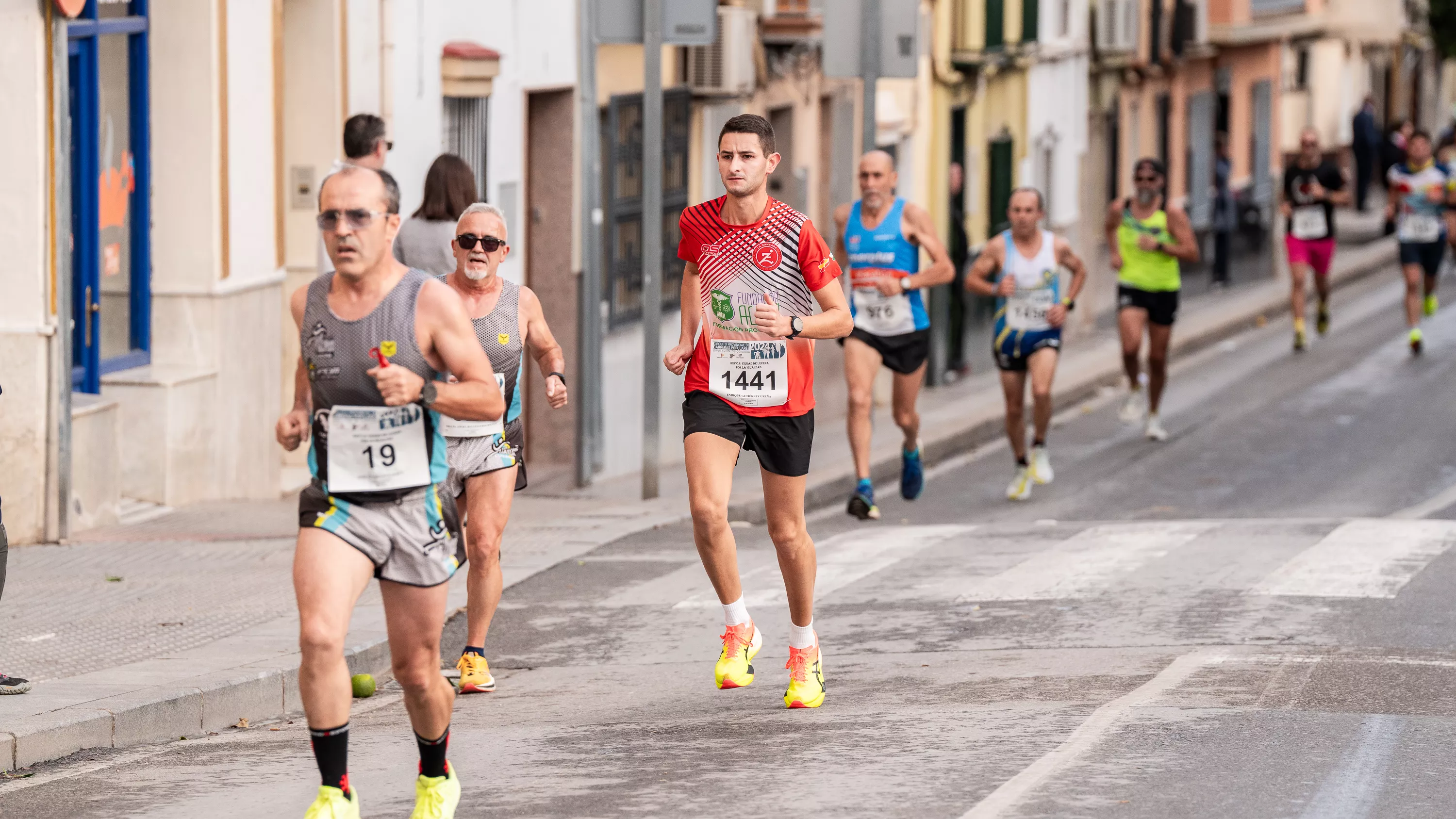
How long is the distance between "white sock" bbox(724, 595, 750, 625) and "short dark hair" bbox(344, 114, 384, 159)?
2.59 meters

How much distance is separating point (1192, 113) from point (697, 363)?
30.7 meters

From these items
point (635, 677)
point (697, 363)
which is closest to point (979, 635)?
point (635, 677)

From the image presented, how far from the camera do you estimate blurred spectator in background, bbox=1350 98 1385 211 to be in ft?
151

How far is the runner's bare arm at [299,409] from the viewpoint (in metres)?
5.91

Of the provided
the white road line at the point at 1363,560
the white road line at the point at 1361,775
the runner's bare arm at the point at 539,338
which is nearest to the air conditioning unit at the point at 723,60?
the white road line at the point at 1363,560

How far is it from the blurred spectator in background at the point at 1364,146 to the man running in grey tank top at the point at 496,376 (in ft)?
131

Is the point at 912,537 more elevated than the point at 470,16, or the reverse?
the point at 470,16

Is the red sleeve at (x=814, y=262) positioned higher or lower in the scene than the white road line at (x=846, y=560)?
higher

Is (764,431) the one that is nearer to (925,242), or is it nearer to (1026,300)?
(925,242)

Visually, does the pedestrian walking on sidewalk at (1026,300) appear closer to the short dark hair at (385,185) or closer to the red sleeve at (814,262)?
the red sleeve at (814,262)

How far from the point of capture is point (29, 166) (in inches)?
433

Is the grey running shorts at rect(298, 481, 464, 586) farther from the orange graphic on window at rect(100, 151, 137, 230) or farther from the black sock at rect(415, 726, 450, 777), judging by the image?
the orange graphic on window at rect(100, 151, 137, 230)

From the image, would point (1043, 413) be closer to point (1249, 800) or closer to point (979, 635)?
point (979, 635)

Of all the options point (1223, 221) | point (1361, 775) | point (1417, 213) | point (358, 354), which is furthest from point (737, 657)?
point (1223, 221)
